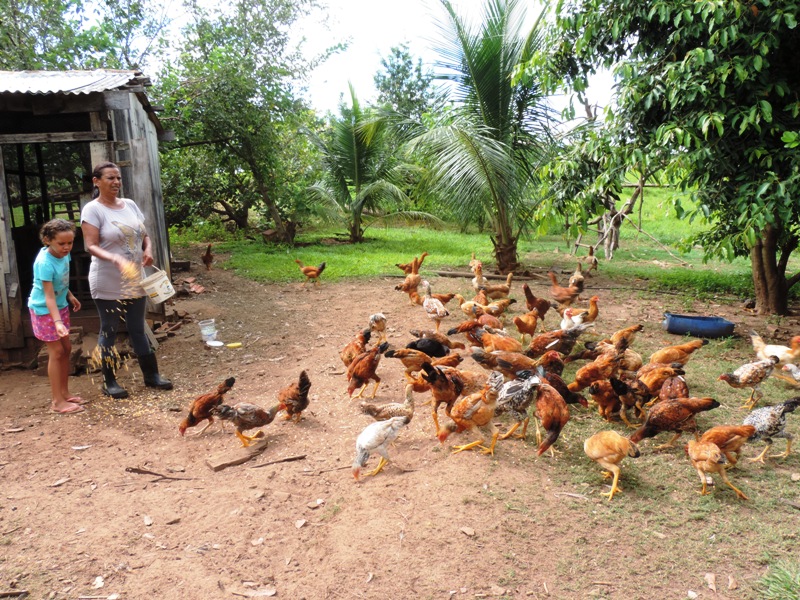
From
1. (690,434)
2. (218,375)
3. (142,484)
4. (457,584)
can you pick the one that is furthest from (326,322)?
(457,584)

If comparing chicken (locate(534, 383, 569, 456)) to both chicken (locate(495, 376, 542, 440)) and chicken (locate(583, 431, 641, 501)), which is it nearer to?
chicken (locate(495, 376, 542, 440))

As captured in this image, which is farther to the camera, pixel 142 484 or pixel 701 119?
pixel 701 119

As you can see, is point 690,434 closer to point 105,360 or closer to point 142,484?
point 142,484

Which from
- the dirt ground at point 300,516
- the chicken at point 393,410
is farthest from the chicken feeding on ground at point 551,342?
the chicken at point 393,410

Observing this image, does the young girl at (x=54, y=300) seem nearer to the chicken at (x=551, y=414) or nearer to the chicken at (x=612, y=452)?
the chicken at (x=551, y=414)

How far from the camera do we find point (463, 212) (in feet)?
40.3

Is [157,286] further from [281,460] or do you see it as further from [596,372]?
[596,372]

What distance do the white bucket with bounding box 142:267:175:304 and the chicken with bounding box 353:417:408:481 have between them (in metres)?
2.81

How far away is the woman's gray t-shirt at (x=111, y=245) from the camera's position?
5.89m

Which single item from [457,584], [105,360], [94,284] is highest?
[94,284]

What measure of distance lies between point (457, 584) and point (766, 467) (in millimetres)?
2931

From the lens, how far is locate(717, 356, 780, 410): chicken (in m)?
5.75

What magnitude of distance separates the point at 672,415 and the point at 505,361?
1587 millimetres

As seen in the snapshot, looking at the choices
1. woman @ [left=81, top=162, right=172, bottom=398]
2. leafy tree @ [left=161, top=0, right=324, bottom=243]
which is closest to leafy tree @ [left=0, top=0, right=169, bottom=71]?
leafy tree @ [left=161, top=0, right=324, bottom=243]
